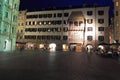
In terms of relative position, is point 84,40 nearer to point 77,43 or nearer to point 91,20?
point 77,43

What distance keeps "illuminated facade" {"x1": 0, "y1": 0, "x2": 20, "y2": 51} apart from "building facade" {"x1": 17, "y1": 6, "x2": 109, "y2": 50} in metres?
22.1

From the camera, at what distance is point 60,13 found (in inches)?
3098

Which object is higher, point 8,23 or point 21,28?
point 21,28

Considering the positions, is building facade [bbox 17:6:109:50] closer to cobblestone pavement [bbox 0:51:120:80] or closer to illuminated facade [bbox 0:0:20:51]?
illuminated facade [bbox 0:0:20:51]

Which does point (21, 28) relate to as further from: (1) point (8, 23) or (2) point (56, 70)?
(2) point (56, 70)

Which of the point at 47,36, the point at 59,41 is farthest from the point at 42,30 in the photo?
the point at 59,41

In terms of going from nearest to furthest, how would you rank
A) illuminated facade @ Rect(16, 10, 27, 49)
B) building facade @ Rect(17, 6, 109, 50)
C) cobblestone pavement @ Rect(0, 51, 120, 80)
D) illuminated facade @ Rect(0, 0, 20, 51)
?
1. cobblestone pavement @ Rect(0, 51, 120, 80)
2. illuminated facade @ Rect(0, 0, 20, 51)
3. building facade @ Rect(17, 6, 109, 50)
4. illuminated facade @ Rect(16, 10, 27, 49)

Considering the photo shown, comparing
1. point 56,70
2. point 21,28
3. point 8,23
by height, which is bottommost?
point 56,70

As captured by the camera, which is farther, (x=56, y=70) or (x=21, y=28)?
(x=21, y=28)

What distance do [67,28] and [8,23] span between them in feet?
94.1

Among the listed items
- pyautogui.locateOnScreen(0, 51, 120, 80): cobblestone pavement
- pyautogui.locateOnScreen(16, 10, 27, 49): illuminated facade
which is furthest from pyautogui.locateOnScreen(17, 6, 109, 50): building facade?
pyautogui.locateOnScreen(0, 51, 120, 80): cobblestone pavement

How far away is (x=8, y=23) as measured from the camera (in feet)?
175

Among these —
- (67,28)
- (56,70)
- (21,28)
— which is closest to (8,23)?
(67,28)

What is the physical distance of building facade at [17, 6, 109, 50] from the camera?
72.5 meters
